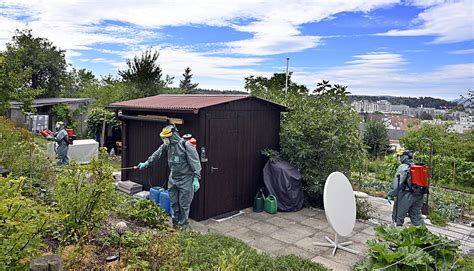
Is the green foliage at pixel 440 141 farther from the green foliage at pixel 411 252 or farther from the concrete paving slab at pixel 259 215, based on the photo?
the green foliage at pixel 411 252

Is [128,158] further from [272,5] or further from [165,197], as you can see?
[272,5]

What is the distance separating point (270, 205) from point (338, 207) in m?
1.89

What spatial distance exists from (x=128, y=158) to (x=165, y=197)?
232 centimetres

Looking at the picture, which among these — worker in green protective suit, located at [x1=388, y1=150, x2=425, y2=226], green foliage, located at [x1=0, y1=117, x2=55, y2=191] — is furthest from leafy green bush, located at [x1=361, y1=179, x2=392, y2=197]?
green foliage, located at [x1=0, y1=117, x2=55, y2=191]

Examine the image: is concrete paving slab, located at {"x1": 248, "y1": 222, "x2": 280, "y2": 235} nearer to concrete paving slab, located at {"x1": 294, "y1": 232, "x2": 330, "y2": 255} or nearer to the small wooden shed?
concrete paving slab, located at {"x1": 294, "y1": 232, "x2": 330, "y2": 255}

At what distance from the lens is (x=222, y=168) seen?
6047mm

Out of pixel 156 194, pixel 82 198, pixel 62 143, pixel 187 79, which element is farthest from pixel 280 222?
pixel 187 79

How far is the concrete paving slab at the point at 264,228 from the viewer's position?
539 centimetres

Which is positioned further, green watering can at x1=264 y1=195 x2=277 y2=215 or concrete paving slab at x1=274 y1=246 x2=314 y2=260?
green watering can at x1=264 y1=195 x2=277 y2=215

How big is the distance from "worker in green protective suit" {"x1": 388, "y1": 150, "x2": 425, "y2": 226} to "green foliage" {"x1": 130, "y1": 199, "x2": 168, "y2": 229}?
12.5 feet

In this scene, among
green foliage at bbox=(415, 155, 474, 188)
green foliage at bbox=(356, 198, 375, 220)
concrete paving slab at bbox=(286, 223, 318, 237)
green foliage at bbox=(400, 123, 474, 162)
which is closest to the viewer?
concrete paving slab at bbox=(286, 223, 318, 237)

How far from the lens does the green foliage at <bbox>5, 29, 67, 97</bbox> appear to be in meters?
22.9

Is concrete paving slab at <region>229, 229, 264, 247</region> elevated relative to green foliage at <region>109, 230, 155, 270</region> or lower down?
lower down

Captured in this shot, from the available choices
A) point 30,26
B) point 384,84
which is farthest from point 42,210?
point 30,26
